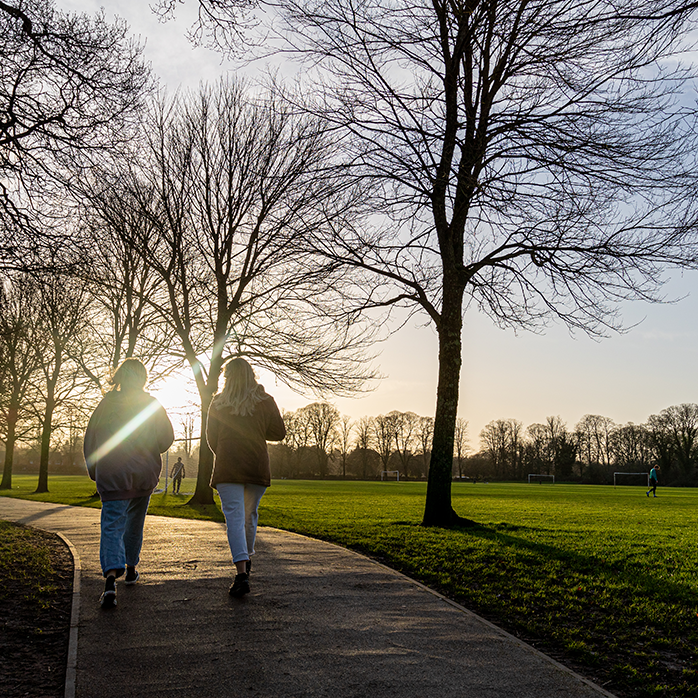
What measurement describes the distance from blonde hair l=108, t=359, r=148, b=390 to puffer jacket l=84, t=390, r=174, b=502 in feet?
0.18

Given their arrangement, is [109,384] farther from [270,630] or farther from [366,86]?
[366,86]

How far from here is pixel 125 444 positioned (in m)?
5.54

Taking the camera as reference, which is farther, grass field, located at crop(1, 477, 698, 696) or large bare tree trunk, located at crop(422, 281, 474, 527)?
large bare tree trunk, located at crop(422, 281, 474, 527)

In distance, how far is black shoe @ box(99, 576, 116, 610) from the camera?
195 inches

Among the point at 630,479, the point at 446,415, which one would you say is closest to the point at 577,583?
the point at 446,415

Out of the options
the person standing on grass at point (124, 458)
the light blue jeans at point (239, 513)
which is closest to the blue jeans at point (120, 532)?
the person standing on grass at point (124, 458)

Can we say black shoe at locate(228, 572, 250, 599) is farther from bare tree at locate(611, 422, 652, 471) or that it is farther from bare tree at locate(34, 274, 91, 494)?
bare tree at locate(611, 422, 652, 471)

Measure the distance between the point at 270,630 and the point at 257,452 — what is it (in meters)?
1.70

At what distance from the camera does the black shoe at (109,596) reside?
4.96 m

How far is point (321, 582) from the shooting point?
6180 millimetres

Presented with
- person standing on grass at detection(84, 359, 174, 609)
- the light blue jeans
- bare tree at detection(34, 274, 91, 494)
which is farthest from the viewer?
bare tree at detection(34, 274, 91, 494)

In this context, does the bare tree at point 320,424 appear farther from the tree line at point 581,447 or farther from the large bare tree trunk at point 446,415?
the large bare tree trunk at point 446,415

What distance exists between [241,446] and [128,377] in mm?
1187

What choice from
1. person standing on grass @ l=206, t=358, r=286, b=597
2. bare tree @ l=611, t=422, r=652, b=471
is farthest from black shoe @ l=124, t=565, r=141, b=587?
bare tree @ l=611, t=422, r=652, b=471
